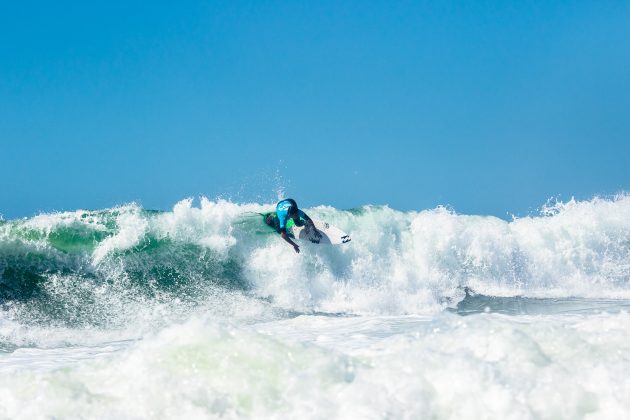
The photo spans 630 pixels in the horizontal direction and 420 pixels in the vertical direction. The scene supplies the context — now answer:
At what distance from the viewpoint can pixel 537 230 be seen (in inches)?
665

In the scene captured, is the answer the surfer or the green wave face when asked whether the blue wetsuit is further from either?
the green wave face

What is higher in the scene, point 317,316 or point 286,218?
point 286,218

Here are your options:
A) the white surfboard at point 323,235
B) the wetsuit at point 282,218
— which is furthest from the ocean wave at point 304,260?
the wetsuit at point 282,218

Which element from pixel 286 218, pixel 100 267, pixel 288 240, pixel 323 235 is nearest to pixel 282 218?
pixel 286 218

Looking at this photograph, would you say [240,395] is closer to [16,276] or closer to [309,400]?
[309,400]

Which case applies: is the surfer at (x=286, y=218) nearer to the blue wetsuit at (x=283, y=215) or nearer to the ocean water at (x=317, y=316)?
the blue wetsuit at (x=283, y=215)

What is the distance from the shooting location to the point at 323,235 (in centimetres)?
1366

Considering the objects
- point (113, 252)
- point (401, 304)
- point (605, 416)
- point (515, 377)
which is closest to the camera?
point (605, 416)

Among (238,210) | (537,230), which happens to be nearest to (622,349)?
(238,210)

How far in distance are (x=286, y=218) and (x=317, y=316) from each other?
10.5ft

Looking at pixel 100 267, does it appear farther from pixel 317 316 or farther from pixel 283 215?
pixel 317 316

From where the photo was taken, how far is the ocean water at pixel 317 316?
4012 mm

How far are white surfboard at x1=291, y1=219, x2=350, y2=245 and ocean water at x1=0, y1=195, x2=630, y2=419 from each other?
40 centimetres

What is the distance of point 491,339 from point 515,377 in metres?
0.46
